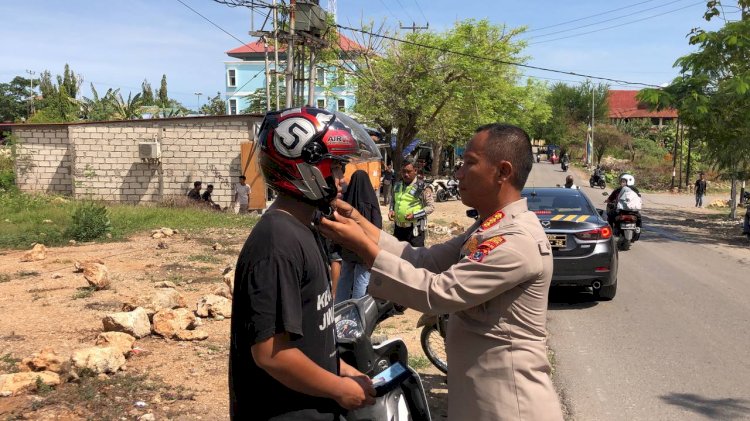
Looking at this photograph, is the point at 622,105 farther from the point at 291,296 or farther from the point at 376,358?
the point at 291,296

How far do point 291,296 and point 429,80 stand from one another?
2371 centimetres

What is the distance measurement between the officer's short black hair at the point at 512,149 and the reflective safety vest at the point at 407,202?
216 inches

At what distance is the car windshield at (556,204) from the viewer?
888 centimetres

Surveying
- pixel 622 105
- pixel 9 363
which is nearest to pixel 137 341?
pixel 9 363

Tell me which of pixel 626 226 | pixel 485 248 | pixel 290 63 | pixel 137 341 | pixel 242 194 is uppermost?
pixel 290 63

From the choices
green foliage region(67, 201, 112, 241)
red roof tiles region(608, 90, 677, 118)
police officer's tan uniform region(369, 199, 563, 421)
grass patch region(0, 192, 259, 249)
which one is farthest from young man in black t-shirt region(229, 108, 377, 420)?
red roof tiles region(608, 90, 677, 118)

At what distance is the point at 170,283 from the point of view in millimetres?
8875

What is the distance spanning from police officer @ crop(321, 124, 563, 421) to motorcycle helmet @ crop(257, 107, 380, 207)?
14 cm

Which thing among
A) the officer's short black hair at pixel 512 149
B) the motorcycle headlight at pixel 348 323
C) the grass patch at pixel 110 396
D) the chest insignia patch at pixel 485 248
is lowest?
the grass patch at pixel 110 396

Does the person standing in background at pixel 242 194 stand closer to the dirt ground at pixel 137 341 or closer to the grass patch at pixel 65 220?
the grass patch at pixel 65 220

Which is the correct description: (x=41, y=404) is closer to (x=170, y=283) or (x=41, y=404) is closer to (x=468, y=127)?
(x=170, y=283)

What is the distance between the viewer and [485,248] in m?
2.08

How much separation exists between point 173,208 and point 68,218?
349cm

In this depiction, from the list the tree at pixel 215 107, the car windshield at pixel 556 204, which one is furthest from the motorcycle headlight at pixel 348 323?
the tree at pixel 215 107
